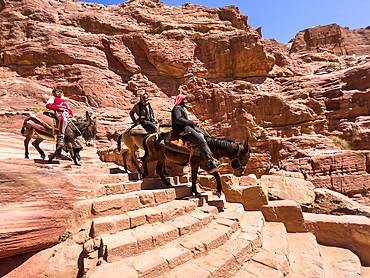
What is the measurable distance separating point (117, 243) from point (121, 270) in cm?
40

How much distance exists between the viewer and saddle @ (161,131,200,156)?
4637 mm

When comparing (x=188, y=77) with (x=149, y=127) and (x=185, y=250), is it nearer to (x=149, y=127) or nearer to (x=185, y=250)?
(x=149, y=127)

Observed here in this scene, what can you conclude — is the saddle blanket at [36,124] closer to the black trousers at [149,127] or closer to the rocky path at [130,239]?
the rocky path at [130,239]

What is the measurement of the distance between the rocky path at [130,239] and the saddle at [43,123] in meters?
3.03

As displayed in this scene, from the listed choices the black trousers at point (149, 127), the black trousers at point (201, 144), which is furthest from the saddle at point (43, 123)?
the black trousers at point (201, 144)

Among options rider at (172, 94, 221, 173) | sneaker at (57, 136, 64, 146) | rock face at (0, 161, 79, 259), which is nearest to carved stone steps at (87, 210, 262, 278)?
rock face at (0, 161, 79, 259)

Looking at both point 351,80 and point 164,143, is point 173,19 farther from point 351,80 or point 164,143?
point 164,143

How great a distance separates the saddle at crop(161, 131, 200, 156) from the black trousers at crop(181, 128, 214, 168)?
19cm

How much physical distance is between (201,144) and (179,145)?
59cm

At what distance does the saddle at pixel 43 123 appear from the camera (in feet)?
18.8

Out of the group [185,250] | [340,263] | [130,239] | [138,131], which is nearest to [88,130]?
[138,131]

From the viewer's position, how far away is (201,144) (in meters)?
4.49

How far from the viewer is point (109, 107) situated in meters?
18.7

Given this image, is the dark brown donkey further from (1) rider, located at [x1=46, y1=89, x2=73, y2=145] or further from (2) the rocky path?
(1) rider, located at [x1=46, y1=89, x2=73, y2=145]
